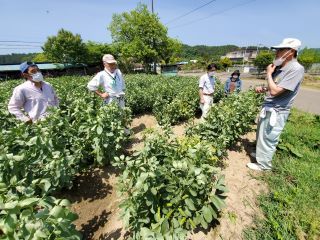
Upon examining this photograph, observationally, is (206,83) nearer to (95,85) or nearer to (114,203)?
(95,85)

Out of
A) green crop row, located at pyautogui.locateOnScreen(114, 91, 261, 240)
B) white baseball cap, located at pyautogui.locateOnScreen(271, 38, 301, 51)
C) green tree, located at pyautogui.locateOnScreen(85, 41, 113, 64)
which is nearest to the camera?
green crop row, located at pyautogui.locateOnScreen(114, 91, 261, 240)

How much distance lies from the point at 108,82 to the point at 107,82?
21mm

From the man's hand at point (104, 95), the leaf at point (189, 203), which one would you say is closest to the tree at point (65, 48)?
the man's hand at point (104, 95)

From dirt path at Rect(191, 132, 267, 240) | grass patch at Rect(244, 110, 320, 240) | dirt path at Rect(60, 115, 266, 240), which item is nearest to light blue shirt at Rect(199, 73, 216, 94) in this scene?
dirt path at Rect(191, 132, 267, 240)

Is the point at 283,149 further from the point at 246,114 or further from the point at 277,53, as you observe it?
the point at 277,53

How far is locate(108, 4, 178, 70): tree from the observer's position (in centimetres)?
3769

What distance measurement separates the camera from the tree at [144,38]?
37.7 meters

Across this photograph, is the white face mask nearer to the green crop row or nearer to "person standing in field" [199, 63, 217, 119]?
the green crop row

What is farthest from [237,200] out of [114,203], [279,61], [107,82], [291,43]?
[107,82]

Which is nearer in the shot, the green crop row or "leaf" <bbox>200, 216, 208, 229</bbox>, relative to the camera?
the green crop row

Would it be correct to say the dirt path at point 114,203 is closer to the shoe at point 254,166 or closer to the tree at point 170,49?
the shoe at point 254,166

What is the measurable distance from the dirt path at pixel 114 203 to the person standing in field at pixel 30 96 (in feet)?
4.37

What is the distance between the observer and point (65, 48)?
39.7m

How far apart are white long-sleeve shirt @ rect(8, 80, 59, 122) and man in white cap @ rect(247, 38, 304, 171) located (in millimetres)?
3494
